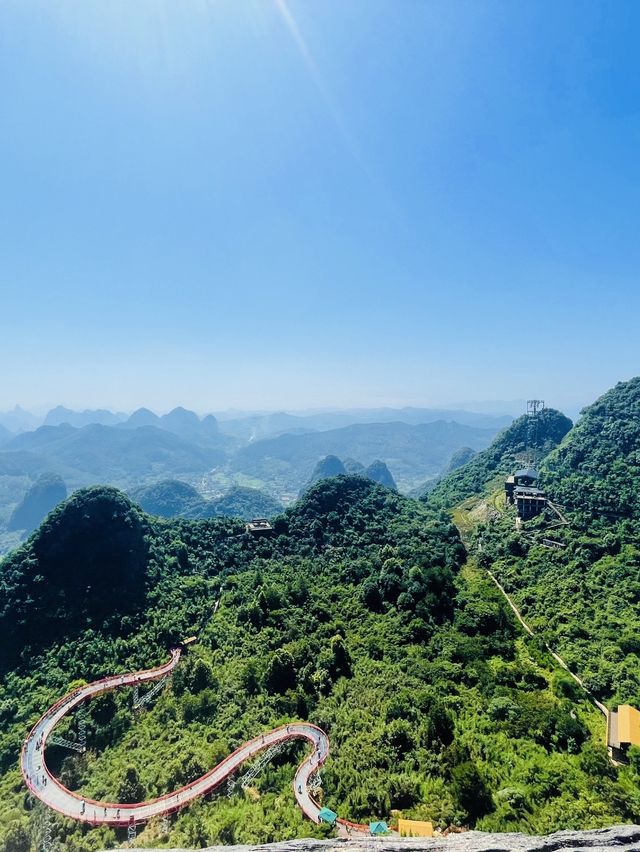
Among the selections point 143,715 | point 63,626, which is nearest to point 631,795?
point 143,715

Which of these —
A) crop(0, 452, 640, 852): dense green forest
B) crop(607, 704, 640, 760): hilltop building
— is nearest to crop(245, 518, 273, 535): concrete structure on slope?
crop(0, 452, 640, 852): dense green forest

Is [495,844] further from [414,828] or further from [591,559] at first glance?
[591,559]

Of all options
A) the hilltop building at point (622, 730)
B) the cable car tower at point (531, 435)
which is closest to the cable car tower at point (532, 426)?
the cable car tower at point (531, 435)

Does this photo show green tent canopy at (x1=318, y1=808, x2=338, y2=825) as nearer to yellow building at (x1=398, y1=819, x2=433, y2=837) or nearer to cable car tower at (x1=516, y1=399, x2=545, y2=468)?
yellow building at (x1=398, y1=819, x2=433, y2=837)


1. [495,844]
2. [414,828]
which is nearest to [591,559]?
[414,828]

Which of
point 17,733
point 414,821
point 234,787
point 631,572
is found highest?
point 631,572

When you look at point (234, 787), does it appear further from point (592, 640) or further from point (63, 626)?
point (592, 640)
